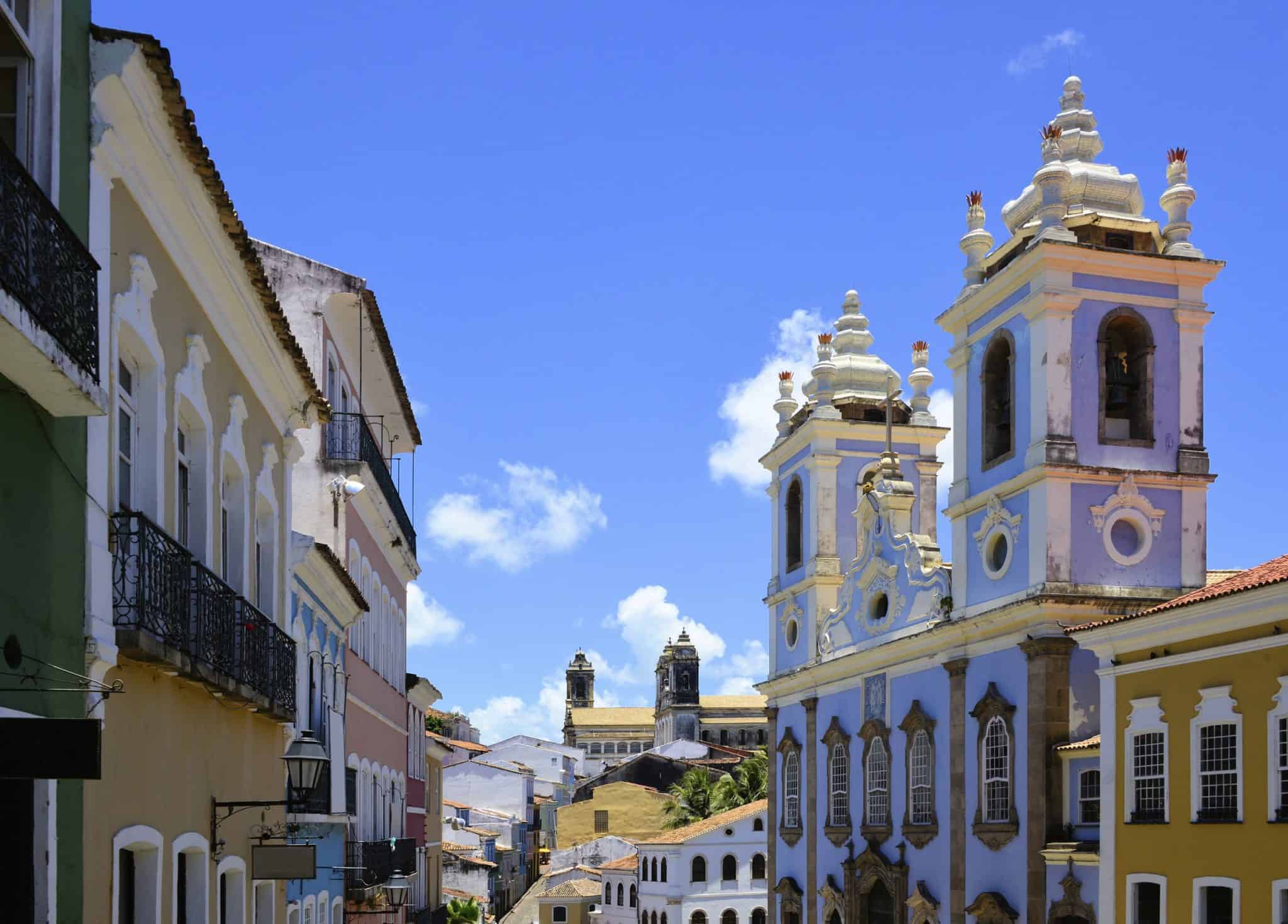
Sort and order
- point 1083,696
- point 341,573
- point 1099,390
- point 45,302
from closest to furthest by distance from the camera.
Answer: point 45,302 → point 341,573 → point 1083,696 → point 1099,390

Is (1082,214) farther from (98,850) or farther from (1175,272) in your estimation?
(98,850)

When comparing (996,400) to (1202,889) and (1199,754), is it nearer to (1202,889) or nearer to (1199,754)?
(1199,754)

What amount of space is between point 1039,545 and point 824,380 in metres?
15.0

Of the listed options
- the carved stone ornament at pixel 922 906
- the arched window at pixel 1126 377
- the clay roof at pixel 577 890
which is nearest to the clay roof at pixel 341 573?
the arched window at pixel 1126 377

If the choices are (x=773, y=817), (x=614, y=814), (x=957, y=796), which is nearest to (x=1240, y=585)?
(x=957, y=796)

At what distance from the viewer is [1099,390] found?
28938mm

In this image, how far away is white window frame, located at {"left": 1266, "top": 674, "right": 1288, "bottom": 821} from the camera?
19000mm

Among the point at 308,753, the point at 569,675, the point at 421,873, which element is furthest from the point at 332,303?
the point at 569,675

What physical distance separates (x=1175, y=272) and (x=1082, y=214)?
74.1 inches

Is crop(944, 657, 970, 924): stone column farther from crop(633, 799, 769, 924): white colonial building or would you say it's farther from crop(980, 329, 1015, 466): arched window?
crop(633, 799, 769, 924): white colonial building

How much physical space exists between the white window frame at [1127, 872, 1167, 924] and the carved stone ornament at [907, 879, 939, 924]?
35.6ft

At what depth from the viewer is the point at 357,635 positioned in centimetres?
2375

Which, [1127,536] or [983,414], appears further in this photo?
[983,414]

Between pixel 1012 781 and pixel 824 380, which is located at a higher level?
pixel 824 380
